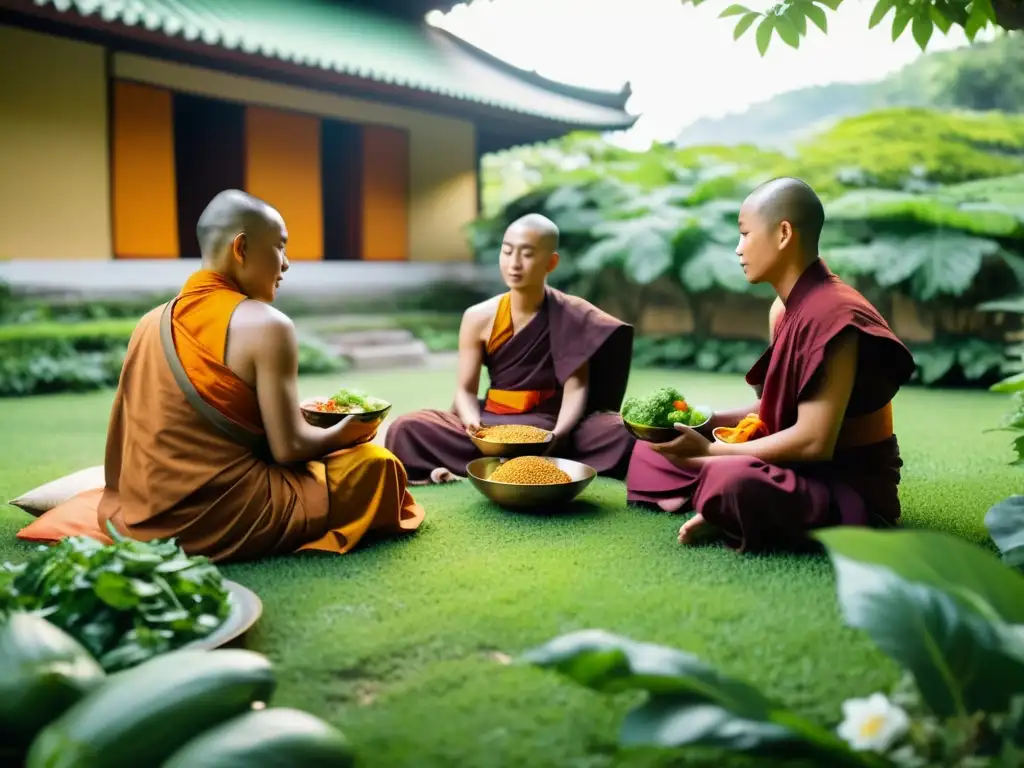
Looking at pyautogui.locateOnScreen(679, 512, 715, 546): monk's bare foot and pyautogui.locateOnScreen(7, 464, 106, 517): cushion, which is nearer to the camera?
pyautogui.locateOnScreen(679, 512, 715, 546): monk's bare foot

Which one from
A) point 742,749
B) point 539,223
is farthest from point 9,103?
point 742,749

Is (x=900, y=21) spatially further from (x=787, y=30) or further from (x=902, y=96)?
(x=902, y=96)

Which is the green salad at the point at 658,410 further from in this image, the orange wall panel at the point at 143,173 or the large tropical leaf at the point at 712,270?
the large tropical leaf at the point at 712,270

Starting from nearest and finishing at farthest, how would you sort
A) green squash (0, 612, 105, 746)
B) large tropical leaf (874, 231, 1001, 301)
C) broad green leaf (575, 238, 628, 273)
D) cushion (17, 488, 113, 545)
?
green squash (0, 612, 105, 746) < cushion (17, 488, 113, 545) < large tropical leaf (874, 231, 1001, 301) < broad green leaf (575, 238, 628, 273)

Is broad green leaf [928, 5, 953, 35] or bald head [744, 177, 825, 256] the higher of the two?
broad green leaf [928, 5, 953, 35]

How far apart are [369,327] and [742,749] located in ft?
35.1

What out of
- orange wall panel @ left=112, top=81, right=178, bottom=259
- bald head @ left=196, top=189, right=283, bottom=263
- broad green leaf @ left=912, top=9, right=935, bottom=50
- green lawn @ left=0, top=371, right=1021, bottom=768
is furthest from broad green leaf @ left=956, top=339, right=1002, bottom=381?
orange wall panel @ left=112, top=81, right=178, bottom=259

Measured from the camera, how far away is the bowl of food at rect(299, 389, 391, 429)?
12.0 ft

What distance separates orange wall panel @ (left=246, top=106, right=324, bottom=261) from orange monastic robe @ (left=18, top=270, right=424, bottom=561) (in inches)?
326

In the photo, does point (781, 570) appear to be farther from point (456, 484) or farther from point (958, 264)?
point (958, 264)

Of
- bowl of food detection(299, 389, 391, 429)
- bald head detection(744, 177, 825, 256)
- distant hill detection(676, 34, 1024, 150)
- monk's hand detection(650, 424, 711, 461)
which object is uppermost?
distant hill detection(676, 34, 1024, 150)

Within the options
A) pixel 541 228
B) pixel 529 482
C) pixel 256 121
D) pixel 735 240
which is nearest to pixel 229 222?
pixel 529 482

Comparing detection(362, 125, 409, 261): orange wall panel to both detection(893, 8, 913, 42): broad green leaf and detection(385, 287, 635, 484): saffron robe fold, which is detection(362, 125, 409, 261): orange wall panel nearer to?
A: detection(385, 287, 635, 484): saffron robe fold

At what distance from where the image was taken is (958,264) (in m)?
10.2
